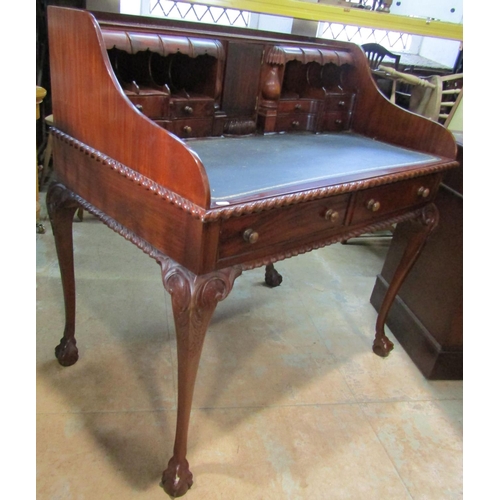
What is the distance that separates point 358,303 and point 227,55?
1453mm

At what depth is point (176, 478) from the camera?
1269 millimetres

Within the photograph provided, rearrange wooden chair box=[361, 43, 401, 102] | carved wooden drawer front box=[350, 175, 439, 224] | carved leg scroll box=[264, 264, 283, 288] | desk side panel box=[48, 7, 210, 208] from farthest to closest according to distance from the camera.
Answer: wooden chair box=[361, 43, 401, 102]
carved leg scroll box=[264, 264, 283, 288]
carved wooden drawer front box=[350, 175, 439, 224]
desk side panel box=[48, 7, 210, 208]

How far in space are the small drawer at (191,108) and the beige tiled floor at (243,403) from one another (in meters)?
0.94

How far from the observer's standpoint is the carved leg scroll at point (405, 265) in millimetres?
1641

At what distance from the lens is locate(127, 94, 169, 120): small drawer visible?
3.96 ft

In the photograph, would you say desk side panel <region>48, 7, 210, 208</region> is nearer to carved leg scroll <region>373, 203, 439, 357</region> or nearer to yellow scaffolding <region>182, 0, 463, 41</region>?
yellow scaffolding <region>182, 0, 463, 41</region>

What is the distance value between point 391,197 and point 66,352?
1.25 m

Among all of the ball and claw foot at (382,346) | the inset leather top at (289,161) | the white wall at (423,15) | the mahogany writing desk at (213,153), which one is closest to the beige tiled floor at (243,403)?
the ball and claw foot at (382,346)

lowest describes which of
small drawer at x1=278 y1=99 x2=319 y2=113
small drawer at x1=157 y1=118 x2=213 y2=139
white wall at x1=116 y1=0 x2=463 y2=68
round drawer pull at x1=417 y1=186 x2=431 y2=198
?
round drawer pull at x1=417 y1=186 x2=431 y2=198

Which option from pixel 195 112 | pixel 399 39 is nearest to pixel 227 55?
pixel 195 112

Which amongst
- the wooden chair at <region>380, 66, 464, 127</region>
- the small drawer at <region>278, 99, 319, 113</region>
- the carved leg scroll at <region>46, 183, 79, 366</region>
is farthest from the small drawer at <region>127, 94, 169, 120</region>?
the wooden chair at <region>380, 66, 464, 127</region>

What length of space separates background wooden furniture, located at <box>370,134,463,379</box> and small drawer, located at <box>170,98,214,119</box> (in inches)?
33.3

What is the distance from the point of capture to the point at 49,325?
6.06ft

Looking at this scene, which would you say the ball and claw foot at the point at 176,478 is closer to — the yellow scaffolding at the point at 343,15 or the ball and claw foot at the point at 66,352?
the ball and claw foot at the point at 66,352
